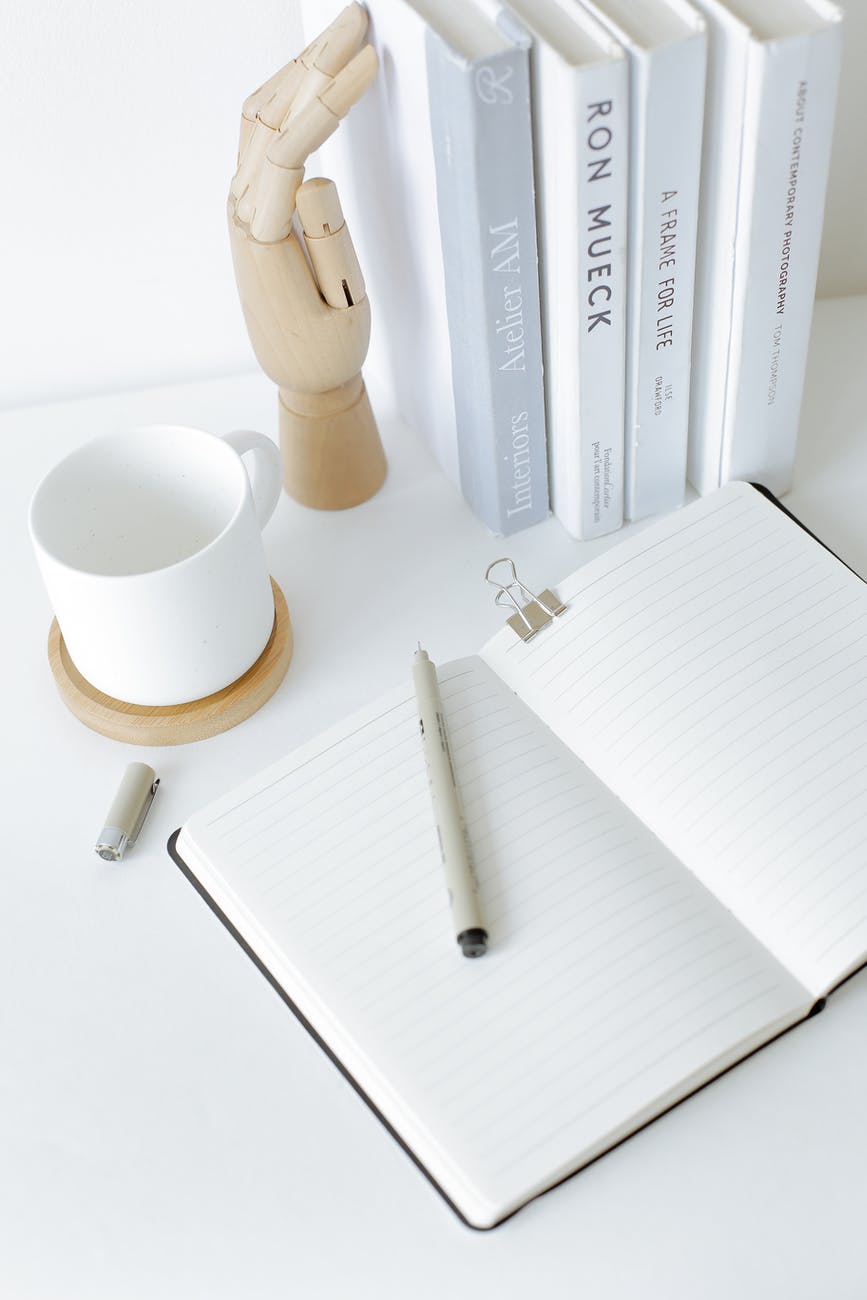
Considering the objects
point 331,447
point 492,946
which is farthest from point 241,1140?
point 331,447

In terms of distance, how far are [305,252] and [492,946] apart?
380 millimetres

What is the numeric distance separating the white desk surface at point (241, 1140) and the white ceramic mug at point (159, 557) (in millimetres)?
54

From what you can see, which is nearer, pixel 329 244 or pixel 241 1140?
pixel 241 1140

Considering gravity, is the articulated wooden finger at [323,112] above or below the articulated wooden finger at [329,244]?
above

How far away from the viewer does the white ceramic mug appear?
2.07 feet

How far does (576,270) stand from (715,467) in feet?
0.58

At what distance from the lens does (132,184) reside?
2.76 feet

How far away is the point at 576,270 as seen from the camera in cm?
66

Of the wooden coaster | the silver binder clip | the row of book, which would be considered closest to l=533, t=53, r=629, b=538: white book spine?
the row of book

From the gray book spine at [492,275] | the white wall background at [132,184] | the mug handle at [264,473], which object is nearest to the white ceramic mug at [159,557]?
the mug handle at [264,473]

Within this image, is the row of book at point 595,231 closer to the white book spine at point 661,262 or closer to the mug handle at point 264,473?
the white book spine at point 661,262

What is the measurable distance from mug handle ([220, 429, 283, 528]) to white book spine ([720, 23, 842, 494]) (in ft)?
0.87

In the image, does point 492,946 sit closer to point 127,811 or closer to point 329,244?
point 127,811

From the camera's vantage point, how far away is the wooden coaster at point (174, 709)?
2.27ft
